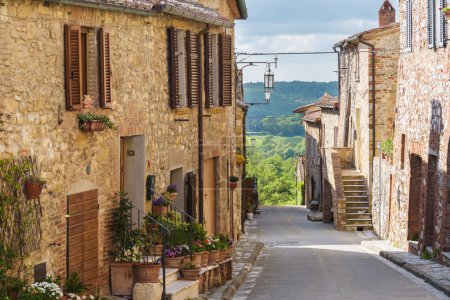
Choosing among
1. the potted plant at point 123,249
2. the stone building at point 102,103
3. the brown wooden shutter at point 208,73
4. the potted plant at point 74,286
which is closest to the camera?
the stone building at point 102,103

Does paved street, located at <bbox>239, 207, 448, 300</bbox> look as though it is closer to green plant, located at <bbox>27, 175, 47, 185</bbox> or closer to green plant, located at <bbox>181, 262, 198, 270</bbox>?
green plant, located at <bbox>181, 262, 198, 270</bbox>

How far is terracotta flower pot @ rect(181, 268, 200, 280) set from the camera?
15.3m

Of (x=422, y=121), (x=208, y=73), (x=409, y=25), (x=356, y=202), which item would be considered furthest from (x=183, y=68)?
(x=356, y=202)

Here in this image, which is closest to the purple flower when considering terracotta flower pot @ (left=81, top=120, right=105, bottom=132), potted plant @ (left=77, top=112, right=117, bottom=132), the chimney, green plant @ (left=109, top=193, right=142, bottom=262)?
green plant @ (left=109, top=193, right=142, bottom=262)

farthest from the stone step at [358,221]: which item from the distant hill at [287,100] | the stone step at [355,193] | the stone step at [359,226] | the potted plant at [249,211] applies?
the distant hill at [287,100]

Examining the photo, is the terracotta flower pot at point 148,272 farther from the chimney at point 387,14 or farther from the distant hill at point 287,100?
the distant hill at point 287,100

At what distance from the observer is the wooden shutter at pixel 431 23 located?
71.6 ft

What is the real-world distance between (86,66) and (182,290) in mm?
3819

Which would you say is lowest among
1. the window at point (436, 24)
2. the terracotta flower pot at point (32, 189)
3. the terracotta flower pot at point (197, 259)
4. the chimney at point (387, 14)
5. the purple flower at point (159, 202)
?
the terracotta flower pot at point (197, 259)

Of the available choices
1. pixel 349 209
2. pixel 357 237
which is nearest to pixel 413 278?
pixel 357 237

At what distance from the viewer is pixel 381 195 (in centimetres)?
3225

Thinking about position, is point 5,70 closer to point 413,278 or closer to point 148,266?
point 148,266

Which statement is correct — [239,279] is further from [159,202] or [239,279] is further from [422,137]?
[422,137]

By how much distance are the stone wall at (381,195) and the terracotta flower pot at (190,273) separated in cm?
1566
